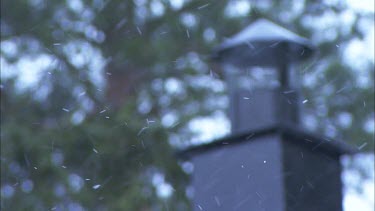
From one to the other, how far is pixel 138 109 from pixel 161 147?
0.39 m

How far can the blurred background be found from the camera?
20.7 feet

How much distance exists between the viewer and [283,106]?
3.65 meters

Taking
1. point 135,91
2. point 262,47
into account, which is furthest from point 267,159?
point 135,91

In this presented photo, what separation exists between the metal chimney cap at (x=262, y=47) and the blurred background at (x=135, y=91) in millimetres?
2178

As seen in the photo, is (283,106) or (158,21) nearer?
(283,106)

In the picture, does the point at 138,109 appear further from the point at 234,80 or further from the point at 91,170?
the point at 234,80

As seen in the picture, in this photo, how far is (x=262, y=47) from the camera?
13.1 feet

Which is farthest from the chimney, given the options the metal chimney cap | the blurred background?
the blurred background

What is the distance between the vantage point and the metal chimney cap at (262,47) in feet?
13.0

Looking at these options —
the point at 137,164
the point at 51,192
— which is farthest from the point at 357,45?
the point at 51,192

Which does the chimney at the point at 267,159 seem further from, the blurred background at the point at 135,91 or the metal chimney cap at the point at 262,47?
the blurred background at the point at 135,91

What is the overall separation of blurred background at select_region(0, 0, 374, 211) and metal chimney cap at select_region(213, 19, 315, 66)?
2.18 metres

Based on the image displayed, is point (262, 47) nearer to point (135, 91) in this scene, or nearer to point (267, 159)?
point (267, 159)

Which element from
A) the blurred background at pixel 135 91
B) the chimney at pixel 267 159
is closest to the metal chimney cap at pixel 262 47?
the chimney at pixel 267 159
